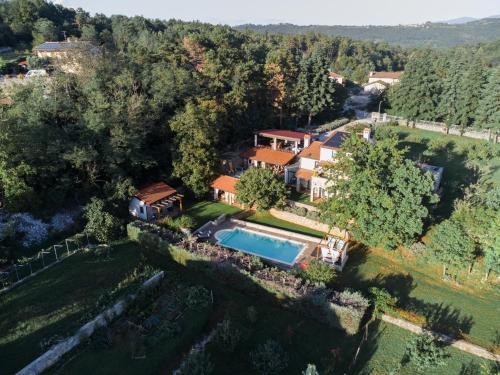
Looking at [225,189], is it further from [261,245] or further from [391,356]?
[391,356]

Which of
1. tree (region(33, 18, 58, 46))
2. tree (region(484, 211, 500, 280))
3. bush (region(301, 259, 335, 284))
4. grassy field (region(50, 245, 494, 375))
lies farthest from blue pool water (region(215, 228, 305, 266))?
tree (region(33, 18, 58, 46))

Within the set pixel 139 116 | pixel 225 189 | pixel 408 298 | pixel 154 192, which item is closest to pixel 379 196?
pixel 408 298

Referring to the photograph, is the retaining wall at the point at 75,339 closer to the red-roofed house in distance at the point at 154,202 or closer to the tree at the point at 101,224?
the tree at the point at 101,224

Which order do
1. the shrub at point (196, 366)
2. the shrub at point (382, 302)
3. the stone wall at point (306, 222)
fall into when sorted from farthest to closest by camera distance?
1. the stone wall at point (306, 222)
2. the shrub at point (382, 302)
3. the shrub at point (196, 366)

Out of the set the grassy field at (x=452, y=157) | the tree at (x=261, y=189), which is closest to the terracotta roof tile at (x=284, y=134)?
the tree at (x=261, y=189)

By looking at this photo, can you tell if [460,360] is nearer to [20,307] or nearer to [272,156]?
[20,307]

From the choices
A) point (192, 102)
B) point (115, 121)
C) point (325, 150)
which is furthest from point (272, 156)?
point (115, 121)
